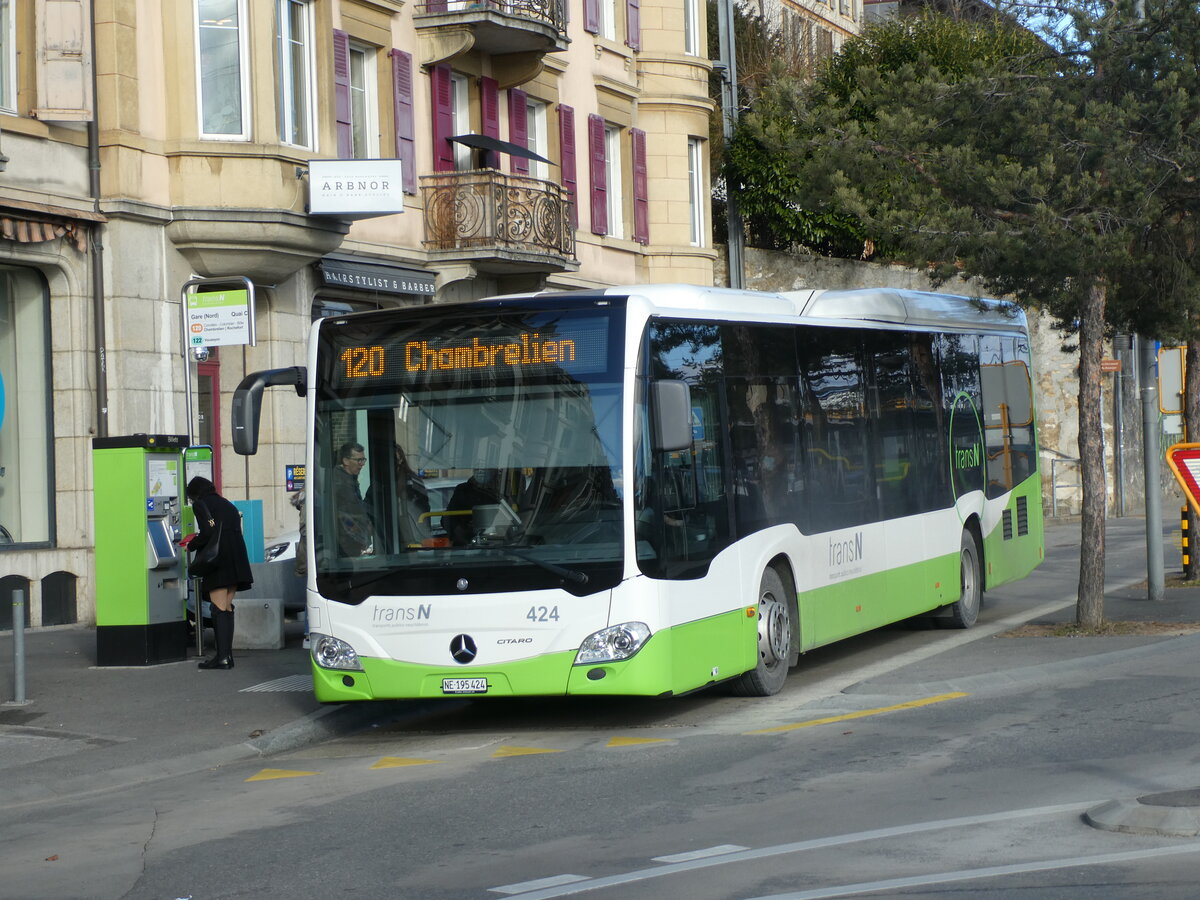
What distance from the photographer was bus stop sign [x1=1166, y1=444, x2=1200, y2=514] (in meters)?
9.50

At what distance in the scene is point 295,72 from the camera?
21.2 m

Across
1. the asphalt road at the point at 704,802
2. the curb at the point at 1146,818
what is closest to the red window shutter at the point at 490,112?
the asphalt road at the point at 704,802

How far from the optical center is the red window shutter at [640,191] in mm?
30266

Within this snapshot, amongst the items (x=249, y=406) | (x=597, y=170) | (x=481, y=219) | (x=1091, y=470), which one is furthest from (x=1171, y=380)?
(x=597, y=170)

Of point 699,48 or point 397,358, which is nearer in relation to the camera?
point 397,358

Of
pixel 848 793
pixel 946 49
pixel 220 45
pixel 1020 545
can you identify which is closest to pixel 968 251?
pixel 1020 545

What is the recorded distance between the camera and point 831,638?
13070 millimetres

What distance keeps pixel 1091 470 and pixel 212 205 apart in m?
10.2

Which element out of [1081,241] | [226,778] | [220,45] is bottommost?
[226,778]

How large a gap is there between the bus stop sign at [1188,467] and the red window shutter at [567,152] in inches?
733

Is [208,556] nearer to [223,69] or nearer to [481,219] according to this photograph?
[223,69]

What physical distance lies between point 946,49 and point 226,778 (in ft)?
103

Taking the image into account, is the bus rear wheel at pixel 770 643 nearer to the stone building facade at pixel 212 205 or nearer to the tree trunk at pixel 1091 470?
the tree trunk at pixel 1091 470

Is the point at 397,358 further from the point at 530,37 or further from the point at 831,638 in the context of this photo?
the point at 530,37
